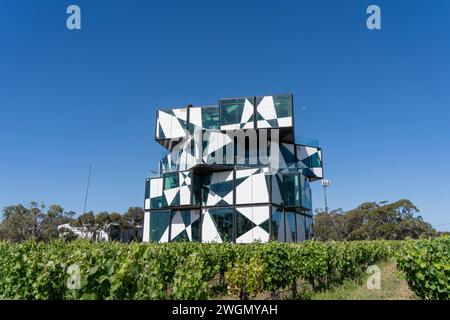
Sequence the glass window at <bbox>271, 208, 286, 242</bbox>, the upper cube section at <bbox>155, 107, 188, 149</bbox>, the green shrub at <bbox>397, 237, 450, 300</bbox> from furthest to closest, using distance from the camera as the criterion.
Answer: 1. the upper cube section at <bbox>155, 107, 188, 149</bbox>
2. the glass window at <bbox>271, 208, 286, 242</bbox>
3. the green shrub at <bbox>397, 237, 450, 300</bbox>

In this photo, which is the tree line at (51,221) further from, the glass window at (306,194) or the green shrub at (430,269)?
the green shrub at (430,269)

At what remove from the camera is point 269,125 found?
31.1 meters

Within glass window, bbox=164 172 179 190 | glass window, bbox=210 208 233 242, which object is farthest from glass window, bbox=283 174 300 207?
glass window, bbox=164 172 179 190

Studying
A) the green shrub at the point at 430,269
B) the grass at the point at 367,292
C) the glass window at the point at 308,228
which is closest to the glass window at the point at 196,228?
the glass window at the point at 308,228

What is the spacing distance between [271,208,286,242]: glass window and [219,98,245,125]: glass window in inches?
399

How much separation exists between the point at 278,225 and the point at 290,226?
8.35 feet

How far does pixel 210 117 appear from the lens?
33.6m

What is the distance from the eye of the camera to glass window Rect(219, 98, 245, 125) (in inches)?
1252

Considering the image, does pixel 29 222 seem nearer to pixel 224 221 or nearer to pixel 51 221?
pixel 51 221

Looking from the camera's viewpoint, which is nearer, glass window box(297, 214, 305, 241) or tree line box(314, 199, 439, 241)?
glass window box(297, 214, 305, 241)

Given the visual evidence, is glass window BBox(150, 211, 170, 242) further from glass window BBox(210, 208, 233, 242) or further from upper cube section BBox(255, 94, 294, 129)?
upper cube section BBox(255, 94, 294, 129)

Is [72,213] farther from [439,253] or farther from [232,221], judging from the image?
[439,253]

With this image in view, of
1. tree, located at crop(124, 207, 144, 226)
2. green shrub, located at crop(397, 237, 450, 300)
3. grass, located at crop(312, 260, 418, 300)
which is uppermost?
tree, located at crop(124, 207, 144, 226)

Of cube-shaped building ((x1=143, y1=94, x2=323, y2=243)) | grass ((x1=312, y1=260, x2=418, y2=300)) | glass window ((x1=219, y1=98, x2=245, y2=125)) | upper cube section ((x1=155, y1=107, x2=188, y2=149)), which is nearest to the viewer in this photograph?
grass ((x1=312, y1=260, x2=418, y2=300))
